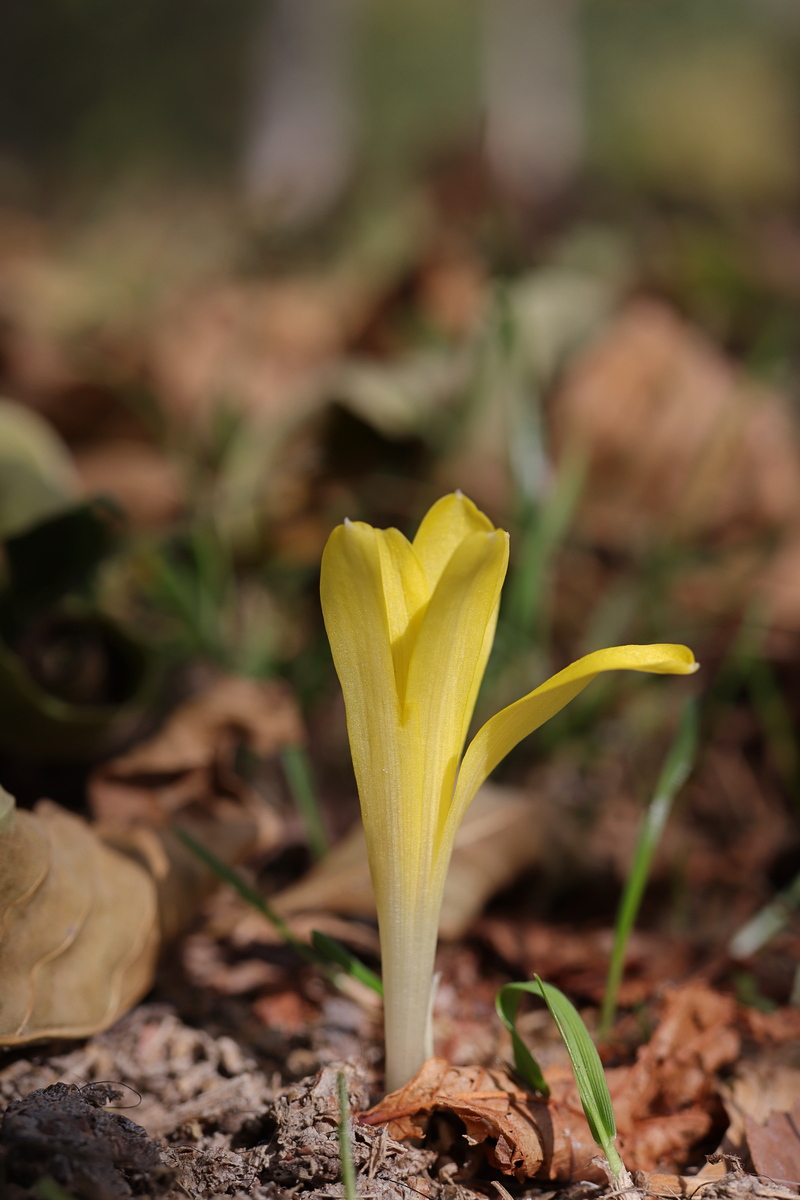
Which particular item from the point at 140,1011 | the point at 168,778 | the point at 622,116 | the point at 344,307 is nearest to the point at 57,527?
the point at 168,778

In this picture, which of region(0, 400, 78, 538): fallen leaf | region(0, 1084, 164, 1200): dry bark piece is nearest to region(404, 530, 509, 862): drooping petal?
region(0, 1084, 164, 1200): dry bark piece

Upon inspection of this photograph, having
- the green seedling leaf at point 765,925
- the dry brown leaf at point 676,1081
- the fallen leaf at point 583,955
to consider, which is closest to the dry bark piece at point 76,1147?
the dry brown leaf at point 676,1081

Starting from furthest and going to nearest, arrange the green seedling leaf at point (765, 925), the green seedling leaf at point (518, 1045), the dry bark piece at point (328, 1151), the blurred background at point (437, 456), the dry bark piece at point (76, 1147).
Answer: the blurred background at point (437, 456)
the green seedling leaf at point (765, 925)
the green seedling leaf at point (518, 1045)
the dry bark piece at point (328, 1151)
the dry bark piece at point (76, 1147)

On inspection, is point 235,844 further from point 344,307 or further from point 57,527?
point 344,307

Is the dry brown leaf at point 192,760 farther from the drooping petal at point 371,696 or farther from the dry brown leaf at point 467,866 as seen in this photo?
the drooping petal at point 371,696

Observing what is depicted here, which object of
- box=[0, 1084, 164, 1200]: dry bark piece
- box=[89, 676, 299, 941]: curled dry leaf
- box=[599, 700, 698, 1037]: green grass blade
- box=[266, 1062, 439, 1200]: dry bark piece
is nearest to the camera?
box=[0, 1084, 164, 1200]: dry bark piece

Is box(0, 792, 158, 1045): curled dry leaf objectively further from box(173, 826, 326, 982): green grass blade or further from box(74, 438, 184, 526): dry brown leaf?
box(74, 438, 184, 526): dry brown leaf

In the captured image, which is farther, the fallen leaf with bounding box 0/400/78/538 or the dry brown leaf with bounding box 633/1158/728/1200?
the fallen leaf with bounding box 0/400/78/538
